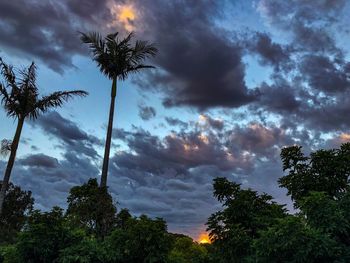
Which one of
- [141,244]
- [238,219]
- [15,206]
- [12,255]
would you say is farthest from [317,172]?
[15,206]

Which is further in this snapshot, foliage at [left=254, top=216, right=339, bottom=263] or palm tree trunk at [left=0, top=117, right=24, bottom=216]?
palm tree trunk at [left=0, top=117, right=24, bottom=216]

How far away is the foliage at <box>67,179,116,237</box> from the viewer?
76.8ft

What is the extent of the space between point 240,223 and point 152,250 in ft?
12.4

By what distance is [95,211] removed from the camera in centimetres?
2355

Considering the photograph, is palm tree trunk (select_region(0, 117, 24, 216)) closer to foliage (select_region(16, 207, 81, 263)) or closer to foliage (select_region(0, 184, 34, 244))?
foliage (select_region(16, 207, 81, 263))

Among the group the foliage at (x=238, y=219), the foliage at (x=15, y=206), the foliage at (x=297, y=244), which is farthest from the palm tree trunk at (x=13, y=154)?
the foliage at (x=15, y=206)

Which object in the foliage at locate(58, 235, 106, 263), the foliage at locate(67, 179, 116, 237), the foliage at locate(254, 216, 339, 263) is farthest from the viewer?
the foliage at locate(67, 179, 116, 237)

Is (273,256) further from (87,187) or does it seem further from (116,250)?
(87,187)

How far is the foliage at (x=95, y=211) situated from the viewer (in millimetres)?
23422

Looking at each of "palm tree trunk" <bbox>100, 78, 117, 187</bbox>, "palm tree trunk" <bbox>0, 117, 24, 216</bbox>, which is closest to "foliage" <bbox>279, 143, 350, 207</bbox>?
"palm tree trunk" <bbox>100, 78, 117, 187</bbox>

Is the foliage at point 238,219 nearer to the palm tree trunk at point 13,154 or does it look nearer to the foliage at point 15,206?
the palm tree trunk at point 13,154

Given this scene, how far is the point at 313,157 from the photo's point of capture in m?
19.6

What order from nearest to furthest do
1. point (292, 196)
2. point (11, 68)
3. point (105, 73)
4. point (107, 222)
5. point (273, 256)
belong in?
1. point (273, 256)
2. point (292, 196)
3. point (107, 222)
4. point (11, 68)
5. point (105, 73)

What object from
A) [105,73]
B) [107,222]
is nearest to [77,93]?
[105,73]
